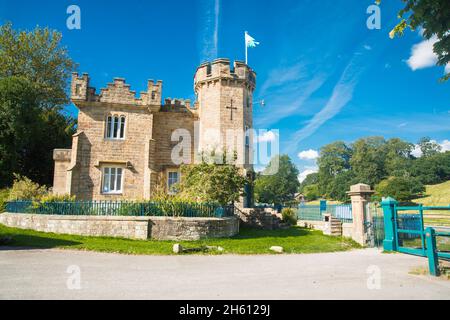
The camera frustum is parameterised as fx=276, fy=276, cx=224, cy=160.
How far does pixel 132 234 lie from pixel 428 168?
7819 cm

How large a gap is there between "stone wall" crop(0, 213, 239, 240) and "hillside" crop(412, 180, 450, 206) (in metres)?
46.1

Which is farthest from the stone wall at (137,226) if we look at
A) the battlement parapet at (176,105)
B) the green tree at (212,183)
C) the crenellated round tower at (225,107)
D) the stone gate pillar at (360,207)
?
the battlement parapet at (176,105)

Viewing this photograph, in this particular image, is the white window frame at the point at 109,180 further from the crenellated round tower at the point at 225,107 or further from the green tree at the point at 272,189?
the green tree at the point at 272,189

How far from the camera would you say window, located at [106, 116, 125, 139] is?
63.5ft

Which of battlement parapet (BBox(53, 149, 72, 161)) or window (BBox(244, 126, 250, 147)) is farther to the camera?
window (BBox(244, 126, 250, 147))

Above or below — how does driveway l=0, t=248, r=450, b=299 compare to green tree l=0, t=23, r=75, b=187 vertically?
below

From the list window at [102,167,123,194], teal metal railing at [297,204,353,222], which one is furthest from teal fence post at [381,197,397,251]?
window at [102,167,123,194]

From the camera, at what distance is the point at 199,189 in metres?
14.4

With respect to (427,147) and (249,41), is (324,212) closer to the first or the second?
(249,41)

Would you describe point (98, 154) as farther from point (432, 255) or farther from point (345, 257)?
point (432, 255)

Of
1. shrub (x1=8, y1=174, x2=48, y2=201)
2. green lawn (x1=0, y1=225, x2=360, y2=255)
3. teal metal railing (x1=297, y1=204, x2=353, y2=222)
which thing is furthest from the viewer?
teal metal railing (x1=297, y1=204, x2=353, y2=222)

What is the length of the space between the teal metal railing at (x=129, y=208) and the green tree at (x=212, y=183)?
0.76 metres

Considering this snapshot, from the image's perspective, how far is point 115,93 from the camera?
19.5 m

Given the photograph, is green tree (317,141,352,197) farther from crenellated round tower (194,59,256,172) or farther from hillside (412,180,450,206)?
crenellated round tower (194,59,256,172)
